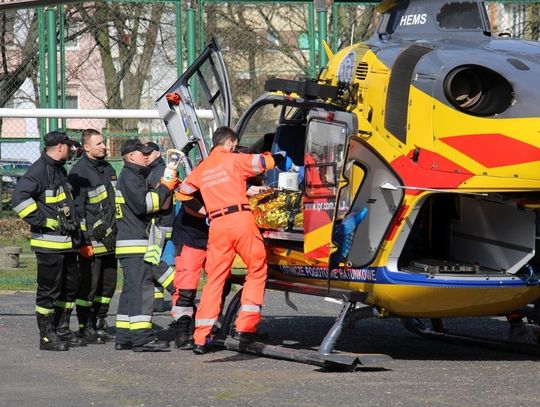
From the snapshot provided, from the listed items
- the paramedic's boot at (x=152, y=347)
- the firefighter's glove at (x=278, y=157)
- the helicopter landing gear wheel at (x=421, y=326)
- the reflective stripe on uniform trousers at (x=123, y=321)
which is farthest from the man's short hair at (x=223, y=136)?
the helicopter landing gear wheel at (x=421, y=326)

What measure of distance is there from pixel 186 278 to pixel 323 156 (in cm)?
178

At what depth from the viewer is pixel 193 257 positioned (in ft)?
34.1

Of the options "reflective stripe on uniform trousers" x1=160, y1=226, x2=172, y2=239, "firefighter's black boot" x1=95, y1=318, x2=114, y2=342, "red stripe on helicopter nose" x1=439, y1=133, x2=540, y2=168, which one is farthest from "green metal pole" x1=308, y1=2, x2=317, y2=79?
"red stripe on helicopter nose" x1=439, y1=133, x2=540, y2=168

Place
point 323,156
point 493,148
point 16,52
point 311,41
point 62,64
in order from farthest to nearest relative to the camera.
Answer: point 16,52, point 311,41, point 62,64, point 323,156, point 493,148

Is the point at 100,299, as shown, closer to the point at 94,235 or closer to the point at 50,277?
the point at 94,235

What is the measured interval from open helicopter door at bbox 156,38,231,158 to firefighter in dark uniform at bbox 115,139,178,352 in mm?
567

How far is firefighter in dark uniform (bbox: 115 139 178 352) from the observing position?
1022cm

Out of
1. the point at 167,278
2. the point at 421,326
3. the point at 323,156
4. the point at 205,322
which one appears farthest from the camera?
the point at 421,326

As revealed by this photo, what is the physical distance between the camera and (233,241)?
970 centimetres

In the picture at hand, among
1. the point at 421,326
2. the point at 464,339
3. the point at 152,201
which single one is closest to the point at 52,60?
the point at 152,201

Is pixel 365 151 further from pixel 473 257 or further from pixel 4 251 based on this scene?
pixel 4 251

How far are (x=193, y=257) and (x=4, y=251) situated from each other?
6968 millimetres

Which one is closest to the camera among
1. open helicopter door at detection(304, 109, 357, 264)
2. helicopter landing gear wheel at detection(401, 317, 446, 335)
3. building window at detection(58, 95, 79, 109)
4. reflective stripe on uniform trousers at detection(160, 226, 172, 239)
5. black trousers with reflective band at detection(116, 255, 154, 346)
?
open helicopter door at detection(304, 109, 357, 264)

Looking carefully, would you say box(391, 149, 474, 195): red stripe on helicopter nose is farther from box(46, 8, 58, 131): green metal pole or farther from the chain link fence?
box(46, 8, 58, 131): green metal pole
